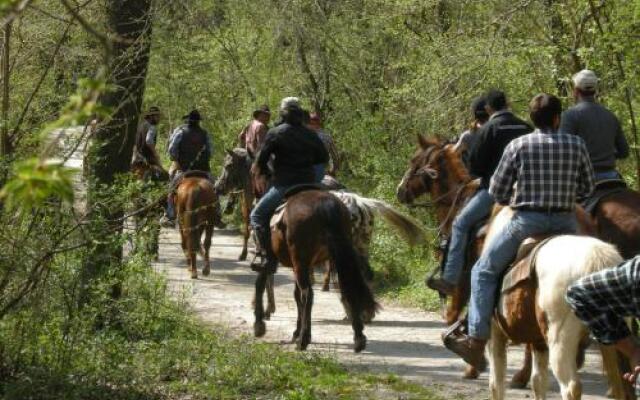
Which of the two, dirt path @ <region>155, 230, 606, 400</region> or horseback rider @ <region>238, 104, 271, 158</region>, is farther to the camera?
horseback rider @ <region>238, 104, 271, 158</region>

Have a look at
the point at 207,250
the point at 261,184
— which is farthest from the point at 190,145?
the point at 261,184

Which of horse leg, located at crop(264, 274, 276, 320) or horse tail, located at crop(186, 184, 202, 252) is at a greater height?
horse tail, located at crop(186, 184, 202, 252)

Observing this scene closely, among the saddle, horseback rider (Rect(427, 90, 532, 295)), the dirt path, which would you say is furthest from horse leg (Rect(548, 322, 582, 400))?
the saddle

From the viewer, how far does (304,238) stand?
41.2ft

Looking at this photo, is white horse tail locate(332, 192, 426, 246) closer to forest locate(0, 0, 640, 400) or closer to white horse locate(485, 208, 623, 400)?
forest locate(0, 0, 640, 400)

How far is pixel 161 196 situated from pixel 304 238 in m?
2.48

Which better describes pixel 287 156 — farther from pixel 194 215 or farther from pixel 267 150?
pixel 194 215

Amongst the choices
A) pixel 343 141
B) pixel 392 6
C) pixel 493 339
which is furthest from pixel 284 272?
pixel 493 339

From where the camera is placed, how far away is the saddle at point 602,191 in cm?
1070

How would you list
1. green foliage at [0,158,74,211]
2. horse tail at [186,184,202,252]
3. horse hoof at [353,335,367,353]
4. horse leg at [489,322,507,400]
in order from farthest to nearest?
horse tail at [186,184,202,252], horse hoof at [353,335,367,353], horse leg at [489,322,507,400], green foliage at [0,158,74,211]

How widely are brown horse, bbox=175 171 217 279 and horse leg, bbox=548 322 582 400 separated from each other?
37.8 feet

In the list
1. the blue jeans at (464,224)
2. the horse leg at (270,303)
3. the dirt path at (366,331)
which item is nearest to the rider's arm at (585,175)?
the blue jeans at (464,224)

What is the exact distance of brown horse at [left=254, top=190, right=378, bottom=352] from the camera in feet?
40.1

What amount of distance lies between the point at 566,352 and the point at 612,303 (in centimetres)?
313
